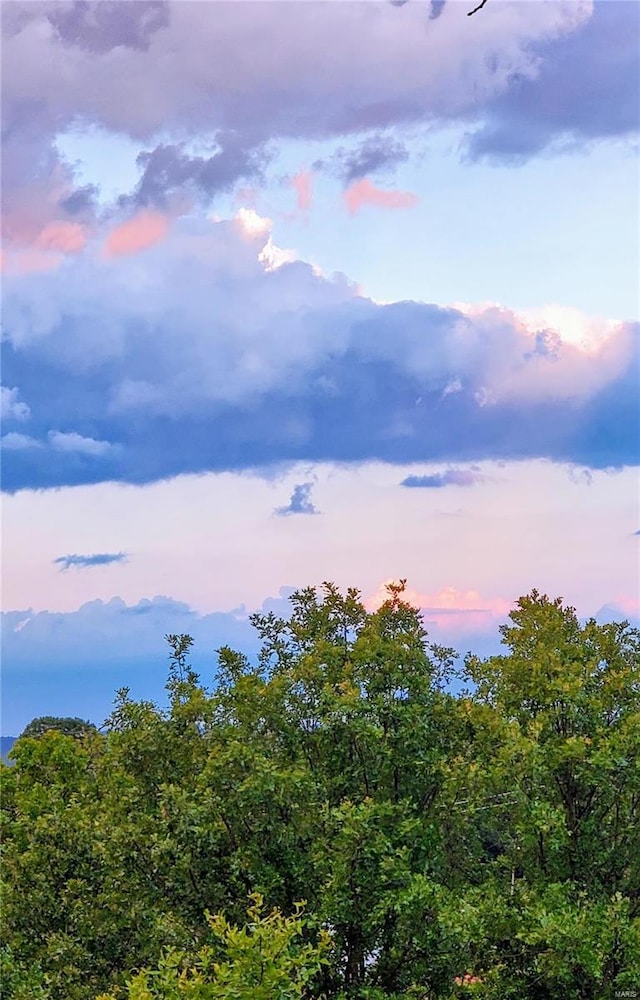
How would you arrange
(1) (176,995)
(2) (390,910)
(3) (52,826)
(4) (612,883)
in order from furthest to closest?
(3) (52,826) → (4) (612,883) → (2) (390,910) → (1) (176,995)

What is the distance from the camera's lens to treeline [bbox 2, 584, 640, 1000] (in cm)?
1501

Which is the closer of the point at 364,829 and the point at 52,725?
the point at 364,829

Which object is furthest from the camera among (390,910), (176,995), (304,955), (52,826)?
(52,826)

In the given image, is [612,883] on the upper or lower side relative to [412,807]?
lower

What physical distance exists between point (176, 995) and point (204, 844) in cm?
513

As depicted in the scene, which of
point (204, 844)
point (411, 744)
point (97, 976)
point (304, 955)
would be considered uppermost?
point (411, 744)

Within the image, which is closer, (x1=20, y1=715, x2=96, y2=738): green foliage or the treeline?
the treeline

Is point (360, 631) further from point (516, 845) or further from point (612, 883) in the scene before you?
point (612, 883)

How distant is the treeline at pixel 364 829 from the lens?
15.0 m

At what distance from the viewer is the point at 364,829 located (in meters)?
14.2

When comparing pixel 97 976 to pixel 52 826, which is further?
pixel 52 826

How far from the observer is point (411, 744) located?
1583cm

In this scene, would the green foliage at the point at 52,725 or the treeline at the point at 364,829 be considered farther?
the green foliage at the point at 52,725

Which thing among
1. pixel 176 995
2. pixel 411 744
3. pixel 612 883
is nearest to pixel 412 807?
pixel 411 744
